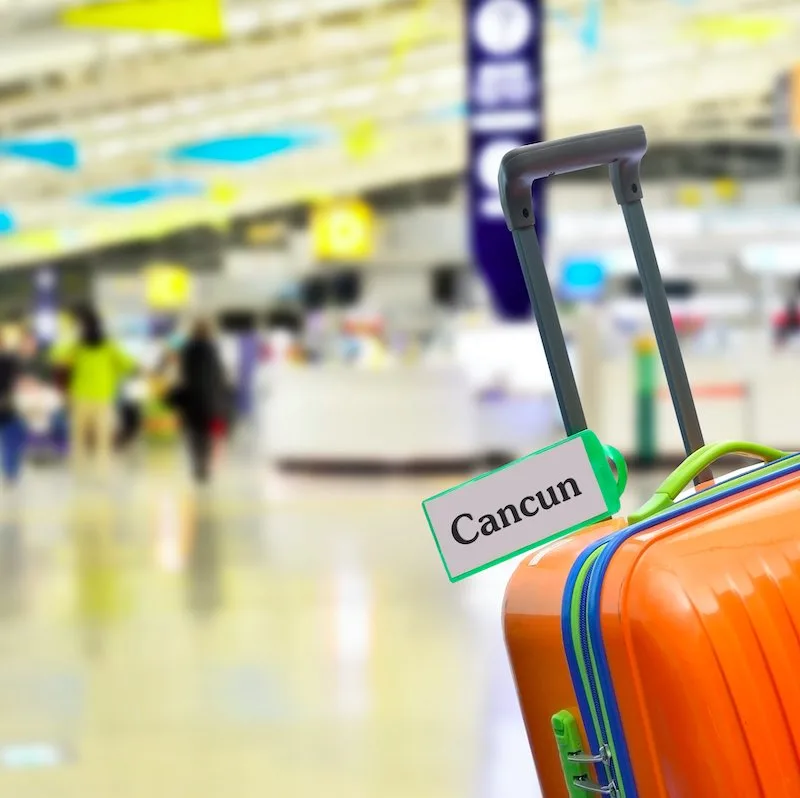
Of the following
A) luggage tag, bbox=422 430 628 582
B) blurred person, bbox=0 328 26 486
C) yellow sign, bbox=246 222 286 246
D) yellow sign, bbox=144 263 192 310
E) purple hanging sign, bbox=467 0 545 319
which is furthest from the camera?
yellow sign, bbox=246 222 286 246

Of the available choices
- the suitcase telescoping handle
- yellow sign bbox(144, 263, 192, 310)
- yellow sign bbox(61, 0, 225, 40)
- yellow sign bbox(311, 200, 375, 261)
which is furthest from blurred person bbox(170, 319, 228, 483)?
yellow sign bbox(144, 263, 192, 310)

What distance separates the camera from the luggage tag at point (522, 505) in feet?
5.22

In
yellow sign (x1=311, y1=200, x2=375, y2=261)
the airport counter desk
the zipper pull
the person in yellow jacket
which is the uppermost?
yellow sign (x1=311, y1=200, x2=375, y2=261)

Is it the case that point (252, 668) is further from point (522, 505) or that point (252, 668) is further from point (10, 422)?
point (10, 422)

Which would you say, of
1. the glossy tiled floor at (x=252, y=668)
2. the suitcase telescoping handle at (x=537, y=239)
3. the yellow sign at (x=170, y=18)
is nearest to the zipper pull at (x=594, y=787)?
the suitcase telescoping handle at (x=537, y=239)

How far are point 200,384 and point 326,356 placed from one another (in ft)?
26.4

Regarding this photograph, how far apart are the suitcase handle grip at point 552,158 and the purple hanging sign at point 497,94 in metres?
9.15

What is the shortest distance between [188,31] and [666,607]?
7.99 metres

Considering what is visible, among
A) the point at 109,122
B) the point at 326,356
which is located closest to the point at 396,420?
the point at 326,356

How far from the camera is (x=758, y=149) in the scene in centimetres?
3284

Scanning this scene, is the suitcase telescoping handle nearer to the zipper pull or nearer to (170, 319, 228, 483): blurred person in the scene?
the zipper pull

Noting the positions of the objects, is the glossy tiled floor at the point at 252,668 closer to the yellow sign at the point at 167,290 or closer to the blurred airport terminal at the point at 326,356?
the blurred airport terminal at the point at 326,356

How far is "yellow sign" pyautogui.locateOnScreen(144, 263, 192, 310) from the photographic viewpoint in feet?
→ 107

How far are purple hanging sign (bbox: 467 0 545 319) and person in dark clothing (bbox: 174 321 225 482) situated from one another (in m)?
2.60
